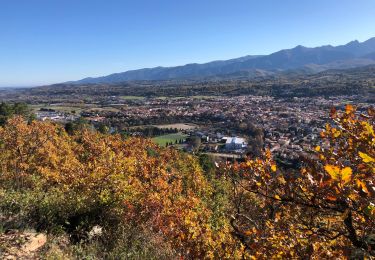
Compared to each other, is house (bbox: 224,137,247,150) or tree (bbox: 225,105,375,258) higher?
tree (bbox: 225,105,375,258)

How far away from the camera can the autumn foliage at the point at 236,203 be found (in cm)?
441

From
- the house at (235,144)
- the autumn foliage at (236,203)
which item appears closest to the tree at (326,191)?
the autumn foliage at (236,203)

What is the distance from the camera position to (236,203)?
11680 millimetres

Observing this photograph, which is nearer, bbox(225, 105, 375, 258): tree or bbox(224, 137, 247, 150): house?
bbox(225, 105, 375, 258): tree

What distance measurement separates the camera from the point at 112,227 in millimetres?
13016

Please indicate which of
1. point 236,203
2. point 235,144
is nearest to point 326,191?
point 236,203

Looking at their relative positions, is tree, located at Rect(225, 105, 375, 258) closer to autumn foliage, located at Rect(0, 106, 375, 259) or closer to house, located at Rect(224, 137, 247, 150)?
autumn foliage, located at Rect(0, 106, 375, 259)

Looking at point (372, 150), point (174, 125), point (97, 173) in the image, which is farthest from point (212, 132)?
point (372, 150)

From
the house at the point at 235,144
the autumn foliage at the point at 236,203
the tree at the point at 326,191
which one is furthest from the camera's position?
the house at the point at 235,144

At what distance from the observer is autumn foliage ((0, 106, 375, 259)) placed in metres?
4.41

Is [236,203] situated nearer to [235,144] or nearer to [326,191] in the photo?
[326,191]

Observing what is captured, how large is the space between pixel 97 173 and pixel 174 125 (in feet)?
346

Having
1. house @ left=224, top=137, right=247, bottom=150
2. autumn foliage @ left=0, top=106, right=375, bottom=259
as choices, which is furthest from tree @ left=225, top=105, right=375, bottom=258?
house @ left=224, top=137, right=247, bottom=150

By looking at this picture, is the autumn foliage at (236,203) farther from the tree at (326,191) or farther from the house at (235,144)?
the house at (235,144)
